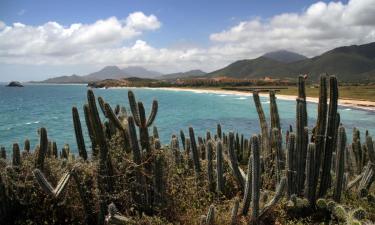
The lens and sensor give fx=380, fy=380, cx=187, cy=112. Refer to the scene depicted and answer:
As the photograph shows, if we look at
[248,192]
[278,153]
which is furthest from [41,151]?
[278,153]

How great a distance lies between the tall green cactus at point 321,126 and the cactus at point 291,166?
0.44m

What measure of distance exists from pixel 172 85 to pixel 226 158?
148 meters

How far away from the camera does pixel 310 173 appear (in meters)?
→ 7.91

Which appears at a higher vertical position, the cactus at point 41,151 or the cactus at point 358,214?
the cactus at point 41,151

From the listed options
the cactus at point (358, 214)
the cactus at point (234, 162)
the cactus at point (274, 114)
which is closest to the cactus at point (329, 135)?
the cactus at point (358, 214)

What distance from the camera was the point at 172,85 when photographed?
15638 cm

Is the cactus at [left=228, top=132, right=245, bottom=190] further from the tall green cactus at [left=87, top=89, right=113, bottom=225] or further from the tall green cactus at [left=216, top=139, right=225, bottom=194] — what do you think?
the tall green cactus at [left=87, top=89, right=113, bottom=225]

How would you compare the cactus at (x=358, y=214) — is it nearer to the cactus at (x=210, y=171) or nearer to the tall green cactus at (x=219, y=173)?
the tall green cactus at (x=219, y=173)

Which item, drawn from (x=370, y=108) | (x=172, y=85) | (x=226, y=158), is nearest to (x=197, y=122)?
(x=370, y=108)

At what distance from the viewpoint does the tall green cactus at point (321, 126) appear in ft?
25.8

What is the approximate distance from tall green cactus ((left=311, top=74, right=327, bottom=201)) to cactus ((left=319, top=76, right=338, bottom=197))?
0.09m

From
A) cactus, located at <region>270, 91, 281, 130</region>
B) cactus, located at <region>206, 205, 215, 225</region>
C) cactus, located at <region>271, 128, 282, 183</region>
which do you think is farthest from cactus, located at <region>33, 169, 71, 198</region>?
cactus, located at <region>270, 91, 281, 130</region>

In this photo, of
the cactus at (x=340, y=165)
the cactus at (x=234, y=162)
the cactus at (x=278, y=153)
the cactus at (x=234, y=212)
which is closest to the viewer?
the cactus at (x=234, y=212)

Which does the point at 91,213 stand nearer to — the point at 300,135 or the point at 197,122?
the point at 300,135
